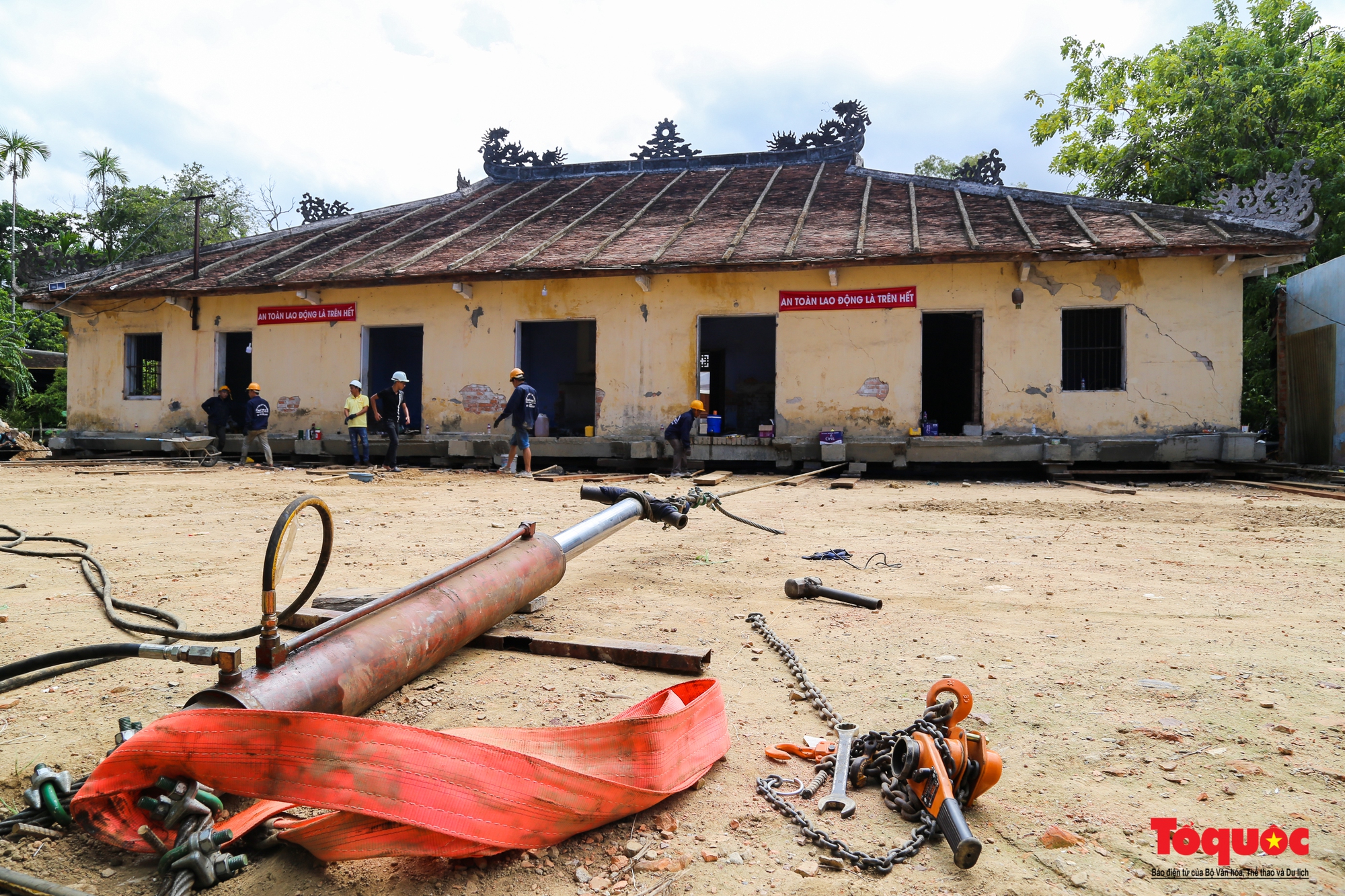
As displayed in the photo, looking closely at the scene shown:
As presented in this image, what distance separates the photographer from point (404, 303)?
45.8 feet

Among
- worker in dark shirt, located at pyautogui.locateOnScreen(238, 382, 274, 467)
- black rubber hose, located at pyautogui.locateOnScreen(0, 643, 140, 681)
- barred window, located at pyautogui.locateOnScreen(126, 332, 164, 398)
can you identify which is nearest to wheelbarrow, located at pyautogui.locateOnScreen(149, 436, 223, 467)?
worker in dark shirt, located at pyautogui.locateOnScreen(238, 382, 274, 467)

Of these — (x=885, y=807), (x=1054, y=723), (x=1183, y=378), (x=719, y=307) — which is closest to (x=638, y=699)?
(x=885, y=807)

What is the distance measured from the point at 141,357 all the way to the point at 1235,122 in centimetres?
2447

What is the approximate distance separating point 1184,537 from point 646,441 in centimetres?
788

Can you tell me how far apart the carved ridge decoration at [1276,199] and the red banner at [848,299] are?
534 centimetres

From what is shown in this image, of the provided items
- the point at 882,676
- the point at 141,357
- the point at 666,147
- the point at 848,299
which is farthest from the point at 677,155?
the point at 882,676

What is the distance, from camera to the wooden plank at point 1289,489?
8.40 metres

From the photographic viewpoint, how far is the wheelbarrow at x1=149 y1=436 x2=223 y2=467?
44.6 feet

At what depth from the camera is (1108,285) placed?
37.7 ft

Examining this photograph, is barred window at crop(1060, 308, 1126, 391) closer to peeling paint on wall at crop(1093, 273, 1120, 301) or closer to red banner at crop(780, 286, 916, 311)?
peeling paint on wall at crop(1093, 273, 1120, 301)

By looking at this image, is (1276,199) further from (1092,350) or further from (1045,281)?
(1045,281)

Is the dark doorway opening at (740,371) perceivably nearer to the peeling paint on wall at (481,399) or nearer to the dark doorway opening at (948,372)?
the dark doorway opening at (948,372)

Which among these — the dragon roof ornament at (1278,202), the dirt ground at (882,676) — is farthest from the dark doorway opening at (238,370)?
the dragon roof ornament at (1278,202)

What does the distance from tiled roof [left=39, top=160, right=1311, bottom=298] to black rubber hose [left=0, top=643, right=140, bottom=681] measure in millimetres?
10591
